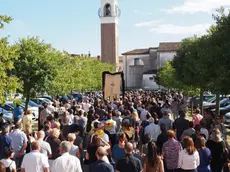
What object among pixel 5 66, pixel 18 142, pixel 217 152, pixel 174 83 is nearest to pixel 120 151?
pixel 217 152

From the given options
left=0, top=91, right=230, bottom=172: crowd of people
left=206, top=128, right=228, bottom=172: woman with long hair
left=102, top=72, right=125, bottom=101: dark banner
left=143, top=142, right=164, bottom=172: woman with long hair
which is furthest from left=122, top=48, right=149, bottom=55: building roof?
left=143, top=142, right=164, bottom=172: woman with long hair

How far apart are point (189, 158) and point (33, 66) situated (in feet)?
52.0

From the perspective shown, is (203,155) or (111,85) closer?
(203,155)

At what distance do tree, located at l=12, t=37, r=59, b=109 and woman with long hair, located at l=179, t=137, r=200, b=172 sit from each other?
15605 mm

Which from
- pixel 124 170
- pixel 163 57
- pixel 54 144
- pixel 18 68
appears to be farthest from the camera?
pixel 163 57

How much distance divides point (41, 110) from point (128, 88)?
71.0 meters

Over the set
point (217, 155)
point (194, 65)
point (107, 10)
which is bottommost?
point (217, 155)

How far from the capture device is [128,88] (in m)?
A: 87.3

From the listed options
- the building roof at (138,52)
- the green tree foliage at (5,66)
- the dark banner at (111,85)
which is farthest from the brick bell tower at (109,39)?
the green tree foliage at (5,66)

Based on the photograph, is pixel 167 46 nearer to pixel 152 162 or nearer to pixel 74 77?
pixel 74 77

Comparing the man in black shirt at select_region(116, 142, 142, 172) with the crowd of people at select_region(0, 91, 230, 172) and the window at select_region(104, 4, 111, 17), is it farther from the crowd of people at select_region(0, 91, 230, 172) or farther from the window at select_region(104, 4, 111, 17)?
the window at select_region(104, 4, 111, 17)

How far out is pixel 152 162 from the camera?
722 centimetres

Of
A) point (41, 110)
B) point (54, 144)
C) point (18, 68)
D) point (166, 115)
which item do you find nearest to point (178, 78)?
point (18, 68)

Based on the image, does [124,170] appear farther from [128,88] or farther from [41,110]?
[128,88]
